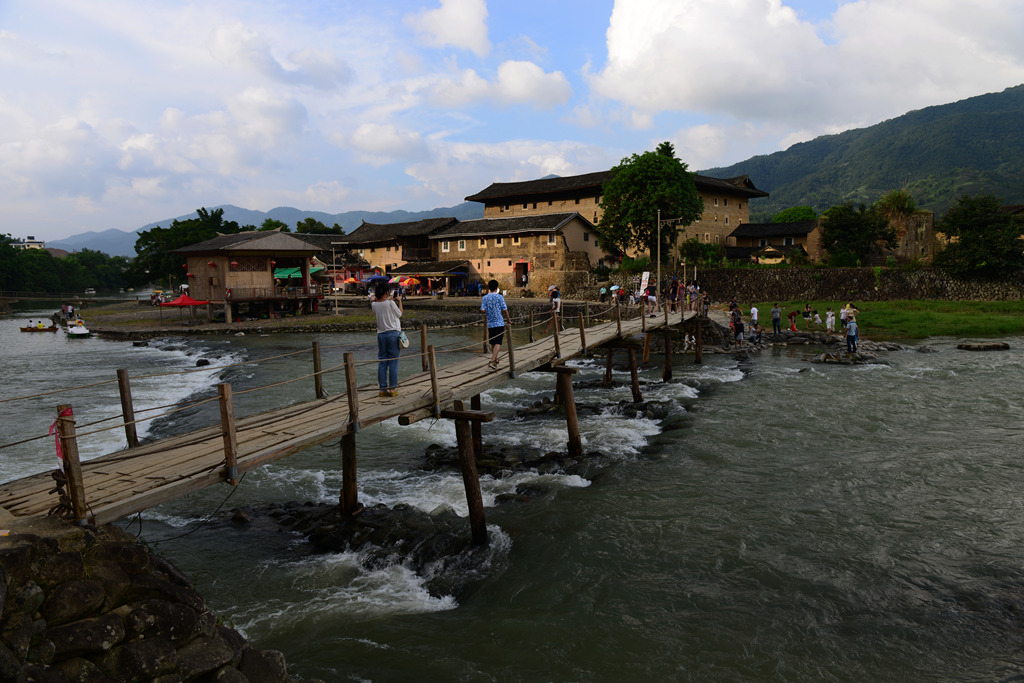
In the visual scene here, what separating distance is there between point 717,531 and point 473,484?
4.16 metres

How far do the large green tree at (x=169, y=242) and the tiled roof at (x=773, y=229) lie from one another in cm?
5597

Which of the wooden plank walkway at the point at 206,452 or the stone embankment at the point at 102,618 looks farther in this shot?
the wooden plank walkway at the point at 206,452

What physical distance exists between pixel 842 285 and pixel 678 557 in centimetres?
4217

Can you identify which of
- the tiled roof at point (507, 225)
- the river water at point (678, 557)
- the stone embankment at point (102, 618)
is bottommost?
the river water at point (678, 557)

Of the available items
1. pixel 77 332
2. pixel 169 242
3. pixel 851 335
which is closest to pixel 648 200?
pixel 851 335

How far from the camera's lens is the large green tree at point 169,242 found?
7003 cm

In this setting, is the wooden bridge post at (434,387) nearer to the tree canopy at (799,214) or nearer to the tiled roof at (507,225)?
the tiled roof at (507,225)

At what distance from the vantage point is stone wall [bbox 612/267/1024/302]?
138ft

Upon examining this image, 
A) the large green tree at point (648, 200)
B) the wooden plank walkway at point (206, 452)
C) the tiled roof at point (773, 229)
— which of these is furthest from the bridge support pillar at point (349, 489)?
the tiled roof at point (773, 229)

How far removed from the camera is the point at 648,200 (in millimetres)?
47625

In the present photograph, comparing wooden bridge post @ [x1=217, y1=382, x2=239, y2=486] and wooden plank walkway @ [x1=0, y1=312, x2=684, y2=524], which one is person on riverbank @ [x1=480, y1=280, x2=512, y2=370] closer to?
wooden plank walkway @ [x1=0, y1=312, x2=684, y2=524]

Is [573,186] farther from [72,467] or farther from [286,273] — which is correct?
[72,467]

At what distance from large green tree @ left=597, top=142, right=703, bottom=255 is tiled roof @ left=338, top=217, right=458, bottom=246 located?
66.1 ft

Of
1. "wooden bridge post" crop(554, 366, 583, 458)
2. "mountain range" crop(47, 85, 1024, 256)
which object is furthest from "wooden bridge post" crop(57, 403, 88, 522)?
"mountain range" crop(47, 85, 1024, 256)
